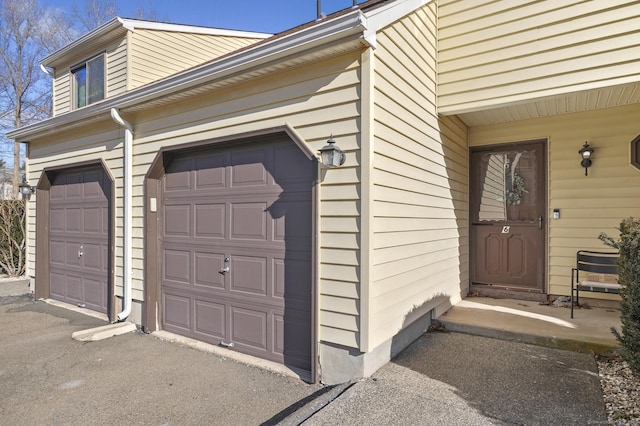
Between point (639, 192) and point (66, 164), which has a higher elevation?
point (66, 164)

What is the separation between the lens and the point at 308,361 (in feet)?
11.0

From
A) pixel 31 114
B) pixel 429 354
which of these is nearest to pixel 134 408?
pixel 429 354

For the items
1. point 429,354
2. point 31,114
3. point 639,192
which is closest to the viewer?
point 429,354

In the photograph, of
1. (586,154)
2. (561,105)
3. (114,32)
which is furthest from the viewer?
(114,32)

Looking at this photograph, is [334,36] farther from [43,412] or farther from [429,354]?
[43,412]

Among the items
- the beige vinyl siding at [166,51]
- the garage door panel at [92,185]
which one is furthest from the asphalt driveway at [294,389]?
the beige vinyl siding at [166,51]

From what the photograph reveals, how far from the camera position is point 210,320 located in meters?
4.13

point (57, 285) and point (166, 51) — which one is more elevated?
point (166, 51)

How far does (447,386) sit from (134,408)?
8.01 feet

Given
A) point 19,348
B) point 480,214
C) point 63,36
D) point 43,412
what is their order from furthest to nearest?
point 63,36
point 480,214
point 19,348
point 43,412

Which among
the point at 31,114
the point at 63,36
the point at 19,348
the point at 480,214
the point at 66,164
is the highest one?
the point at 63,36

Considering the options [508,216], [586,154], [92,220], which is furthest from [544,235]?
[92,220]

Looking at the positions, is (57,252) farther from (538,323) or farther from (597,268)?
(597,268)

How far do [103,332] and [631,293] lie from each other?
5191 millimetres
